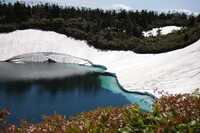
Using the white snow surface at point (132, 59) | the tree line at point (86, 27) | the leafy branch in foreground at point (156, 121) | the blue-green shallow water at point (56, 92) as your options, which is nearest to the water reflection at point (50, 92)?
the blue-green shallow water at point (56, 92)

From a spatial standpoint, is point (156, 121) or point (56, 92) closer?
point (156, 121)

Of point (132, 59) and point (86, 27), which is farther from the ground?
point (86, 27)

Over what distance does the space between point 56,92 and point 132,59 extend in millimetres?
23830

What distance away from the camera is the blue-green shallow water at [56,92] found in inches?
1024

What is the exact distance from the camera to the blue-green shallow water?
26.0 m

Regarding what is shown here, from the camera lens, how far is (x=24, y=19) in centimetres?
6662

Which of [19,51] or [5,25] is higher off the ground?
[5,25]

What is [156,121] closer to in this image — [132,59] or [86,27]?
[132,59]

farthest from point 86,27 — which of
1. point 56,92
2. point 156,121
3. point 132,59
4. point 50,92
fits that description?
point 156,121

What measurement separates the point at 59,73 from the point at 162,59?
16.7 meters

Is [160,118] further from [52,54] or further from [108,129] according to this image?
[52,54]

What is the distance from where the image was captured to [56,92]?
32625 millimetres

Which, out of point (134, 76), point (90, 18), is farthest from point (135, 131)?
point (90, 18)

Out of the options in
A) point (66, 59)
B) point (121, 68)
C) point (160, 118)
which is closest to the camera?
point (160, 118)
